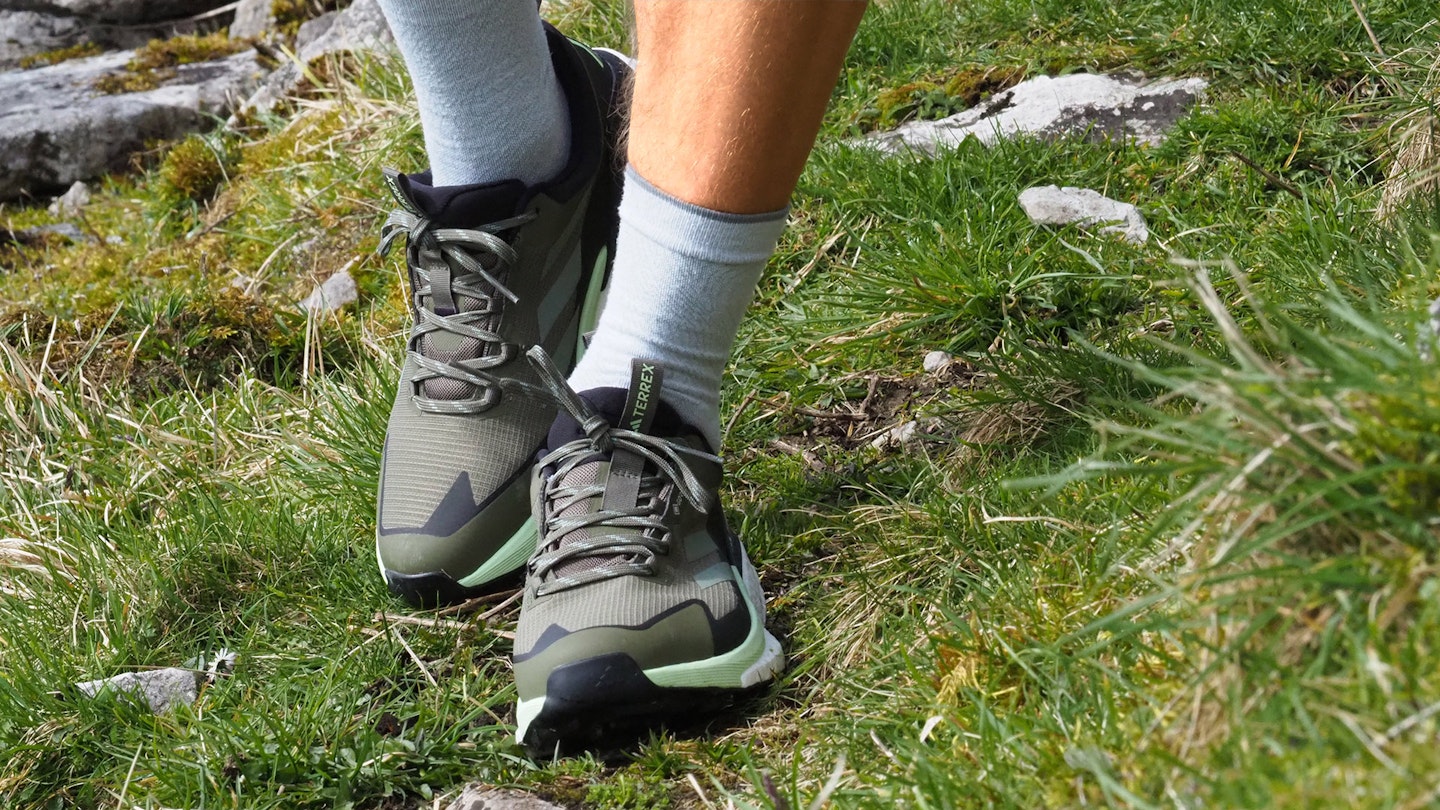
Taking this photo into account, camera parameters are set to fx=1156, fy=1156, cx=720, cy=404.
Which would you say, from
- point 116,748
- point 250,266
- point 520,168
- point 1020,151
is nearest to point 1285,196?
point 1020,151

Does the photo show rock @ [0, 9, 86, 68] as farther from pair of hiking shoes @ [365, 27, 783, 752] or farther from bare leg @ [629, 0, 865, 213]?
bare leg @ [629, 0, 865, 213]

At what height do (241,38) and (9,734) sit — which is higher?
(9,734)

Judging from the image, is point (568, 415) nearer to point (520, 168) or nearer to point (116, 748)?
point (520, 168)

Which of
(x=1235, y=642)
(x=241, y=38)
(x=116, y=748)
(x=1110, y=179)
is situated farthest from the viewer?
(x=241, y=38)

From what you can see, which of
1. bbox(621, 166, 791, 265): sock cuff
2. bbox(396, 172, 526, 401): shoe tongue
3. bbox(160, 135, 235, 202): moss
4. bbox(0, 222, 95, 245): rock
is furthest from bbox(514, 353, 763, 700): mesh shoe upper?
bbox(0, 222, 95, 245): rock

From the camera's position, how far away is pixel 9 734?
2.09m

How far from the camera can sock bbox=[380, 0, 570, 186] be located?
247 cm

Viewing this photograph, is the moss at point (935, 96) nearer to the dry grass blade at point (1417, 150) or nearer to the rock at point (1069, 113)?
the rock at point (1069, 113)

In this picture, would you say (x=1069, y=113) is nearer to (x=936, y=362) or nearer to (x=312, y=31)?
(x=936, y=362)

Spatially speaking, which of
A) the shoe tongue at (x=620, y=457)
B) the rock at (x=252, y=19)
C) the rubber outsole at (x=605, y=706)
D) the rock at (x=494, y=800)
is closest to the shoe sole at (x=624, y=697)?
the rubber outsole at (x=605, y=706)

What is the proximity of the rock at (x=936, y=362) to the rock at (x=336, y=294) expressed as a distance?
208cm

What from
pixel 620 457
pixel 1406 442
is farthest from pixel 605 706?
pixel 1406 442

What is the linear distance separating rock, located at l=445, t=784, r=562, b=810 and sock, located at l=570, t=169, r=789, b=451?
2.41 ft

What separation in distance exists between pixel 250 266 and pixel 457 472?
2472 mm
